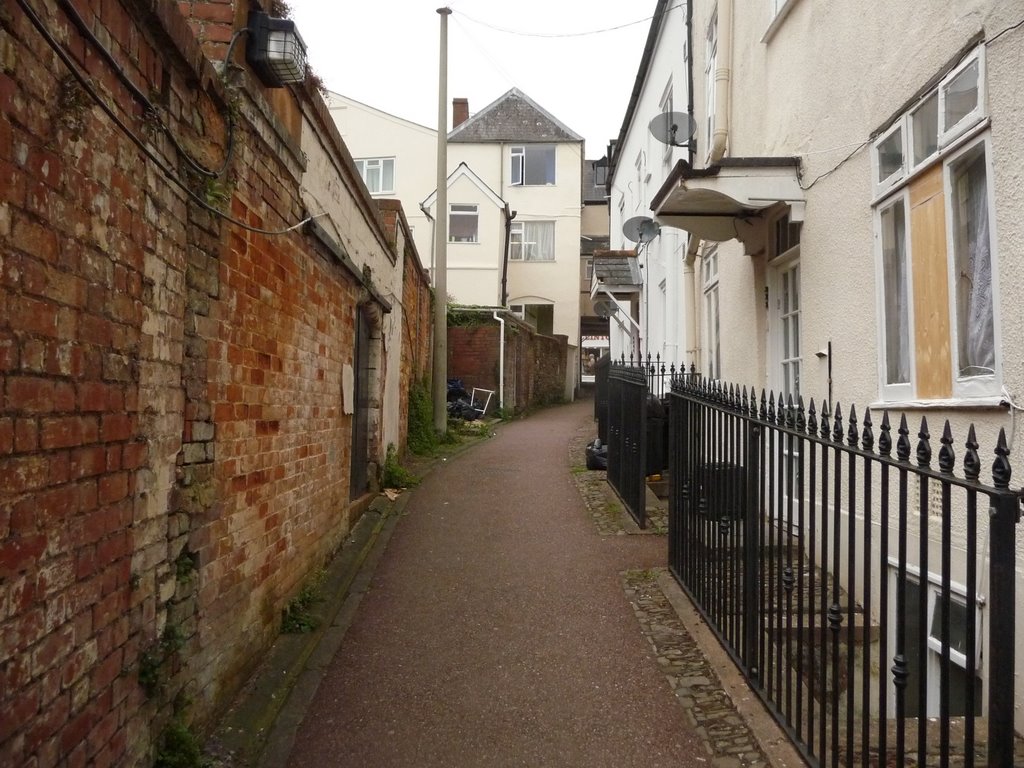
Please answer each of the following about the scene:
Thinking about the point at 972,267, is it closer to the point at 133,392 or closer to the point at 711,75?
the point at 133,392

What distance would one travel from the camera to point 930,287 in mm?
4012

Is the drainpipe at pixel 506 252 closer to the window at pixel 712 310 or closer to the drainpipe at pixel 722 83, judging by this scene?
the window at pixel 712 310

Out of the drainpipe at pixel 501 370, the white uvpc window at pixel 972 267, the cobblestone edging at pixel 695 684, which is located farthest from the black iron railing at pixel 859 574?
the drainpipe at pixel 501 370

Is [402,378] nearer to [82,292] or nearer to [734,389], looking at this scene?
[734,389]

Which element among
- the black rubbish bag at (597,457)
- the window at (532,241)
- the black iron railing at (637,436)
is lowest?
the black rubbish bag at (597,457)

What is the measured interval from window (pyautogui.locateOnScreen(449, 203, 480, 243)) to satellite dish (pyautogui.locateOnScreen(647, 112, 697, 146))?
48.3ft

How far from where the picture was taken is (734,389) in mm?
4445

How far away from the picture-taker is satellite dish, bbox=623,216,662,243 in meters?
12.2

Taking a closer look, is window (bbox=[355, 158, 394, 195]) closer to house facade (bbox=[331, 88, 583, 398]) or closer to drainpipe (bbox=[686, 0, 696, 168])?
house facade (bbox=[331, 88, 583, 398])

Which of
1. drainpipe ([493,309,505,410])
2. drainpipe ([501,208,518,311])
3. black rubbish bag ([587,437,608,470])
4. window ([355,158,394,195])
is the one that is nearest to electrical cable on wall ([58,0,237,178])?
black rubbish bag ([587,437,608,470])

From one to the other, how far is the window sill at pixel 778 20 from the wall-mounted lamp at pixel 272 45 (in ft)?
12.7

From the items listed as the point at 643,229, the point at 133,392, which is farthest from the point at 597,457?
the point at 133,392

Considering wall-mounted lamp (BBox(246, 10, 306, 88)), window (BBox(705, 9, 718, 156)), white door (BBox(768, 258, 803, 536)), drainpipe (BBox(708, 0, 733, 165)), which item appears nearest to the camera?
wall-mounted lamp (BBox(246, 10, 306, 88))

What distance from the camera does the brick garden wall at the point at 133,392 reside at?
2029 mm
